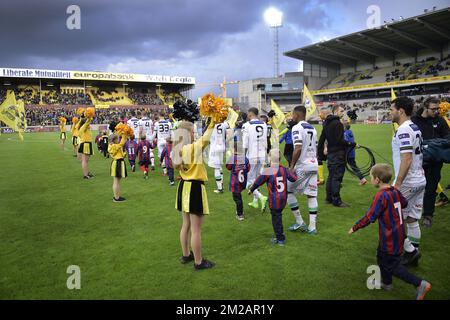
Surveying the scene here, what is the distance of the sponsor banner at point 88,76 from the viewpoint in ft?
172

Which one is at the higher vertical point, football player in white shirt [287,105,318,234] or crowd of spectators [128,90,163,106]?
crowd of spectators [128,90,163,106]

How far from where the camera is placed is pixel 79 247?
5.42m

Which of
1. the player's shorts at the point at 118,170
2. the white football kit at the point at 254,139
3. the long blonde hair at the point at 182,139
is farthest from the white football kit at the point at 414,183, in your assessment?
the player's shorts at the point at 118,170

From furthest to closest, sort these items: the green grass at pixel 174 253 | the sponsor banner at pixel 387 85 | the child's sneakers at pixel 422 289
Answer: the sponsor banner at pixel 387 85
the green grass at pixel 174 253
the child's sneakers at pixel 422 289

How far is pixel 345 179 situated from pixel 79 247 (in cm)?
822

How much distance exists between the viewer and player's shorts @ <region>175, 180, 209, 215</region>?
434cm

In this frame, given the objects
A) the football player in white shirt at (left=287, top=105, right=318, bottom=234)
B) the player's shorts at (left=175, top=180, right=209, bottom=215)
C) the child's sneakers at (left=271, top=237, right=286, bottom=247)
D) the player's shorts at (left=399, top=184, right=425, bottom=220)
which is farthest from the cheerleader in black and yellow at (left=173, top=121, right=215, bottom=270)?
the player's shorts at (left=399, top=184, right=425, bottom=220)

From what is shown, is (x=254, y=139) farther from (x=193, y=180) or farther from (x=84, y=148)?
(x=84, y=148)

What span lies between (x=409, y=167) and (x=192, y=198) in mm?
2897

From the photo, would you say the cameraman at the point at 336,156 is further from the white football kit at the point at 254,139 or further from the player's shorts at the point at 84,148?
the player's shorts at the point at 84,148

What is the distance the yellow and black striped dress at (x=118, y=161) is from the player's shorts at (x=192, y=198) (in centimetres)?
410

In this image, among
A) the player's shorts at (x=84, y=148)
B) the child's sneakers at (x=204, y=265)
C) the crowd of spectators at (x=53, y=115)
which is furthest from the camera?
the crowd of spectators at (x=53, y=115)

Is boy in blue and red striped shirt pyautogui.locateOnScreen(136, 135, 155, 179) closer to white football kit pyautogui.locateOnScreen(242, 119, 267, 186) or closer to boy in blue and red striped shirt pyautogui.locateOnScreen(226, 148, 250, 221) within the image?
white football kit pyautogui.locateOnScreen(242, 119, 267, 186)

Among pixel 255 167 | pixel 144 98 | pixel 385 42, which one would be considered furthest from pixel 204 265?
pixel 144 98
